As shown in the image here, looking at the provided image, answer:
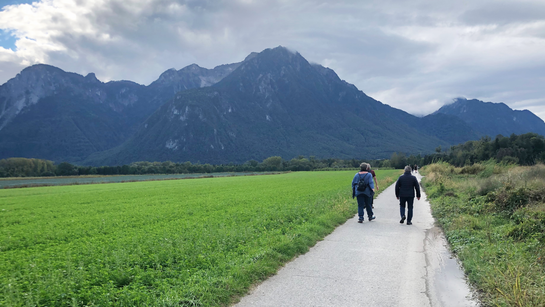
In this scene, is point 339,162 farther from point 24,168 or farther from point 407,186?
point 407,186

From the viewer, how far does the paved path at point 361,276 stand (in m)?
5.47

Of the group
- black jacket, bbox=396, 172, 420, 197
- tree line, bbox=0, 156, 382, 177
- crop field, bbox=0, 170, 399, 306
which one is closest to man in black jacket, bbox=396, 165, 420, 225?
black jacket, bbox=396, 172, 420, 197

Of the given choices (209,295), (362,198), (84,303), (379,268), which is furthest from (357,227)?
(84,303)

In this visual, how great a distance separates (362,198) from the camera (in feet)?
42.3

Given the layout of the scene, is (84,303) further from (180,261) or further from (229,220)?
(229,220)

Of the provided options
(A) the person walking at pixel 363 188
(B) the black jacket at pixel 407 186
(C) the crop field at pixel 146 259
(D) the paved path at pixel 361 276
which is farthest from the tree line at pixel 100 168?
(D) the paved path at pixel 361 276

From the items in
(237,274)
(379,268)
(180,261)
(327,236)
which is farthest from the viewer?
(327,236)

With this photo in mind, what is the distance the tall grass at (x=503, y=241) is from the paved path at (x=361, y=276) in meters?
0.55

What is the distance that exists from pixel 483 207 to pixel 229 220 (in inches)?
409

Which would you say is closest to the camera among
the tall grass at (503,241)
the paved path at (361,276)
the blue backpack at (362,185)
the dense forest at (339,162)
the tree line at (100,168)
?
the tall grass at (503,241)

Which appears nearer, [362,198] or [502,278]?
[502,278]

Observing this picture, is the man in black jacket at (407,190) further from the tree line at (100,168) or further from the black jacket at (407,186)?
the tree line at (100,168)

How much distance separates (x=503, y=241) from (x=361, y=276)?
15.0ft

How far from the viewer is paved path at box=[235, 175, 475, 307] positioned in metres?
5.47
